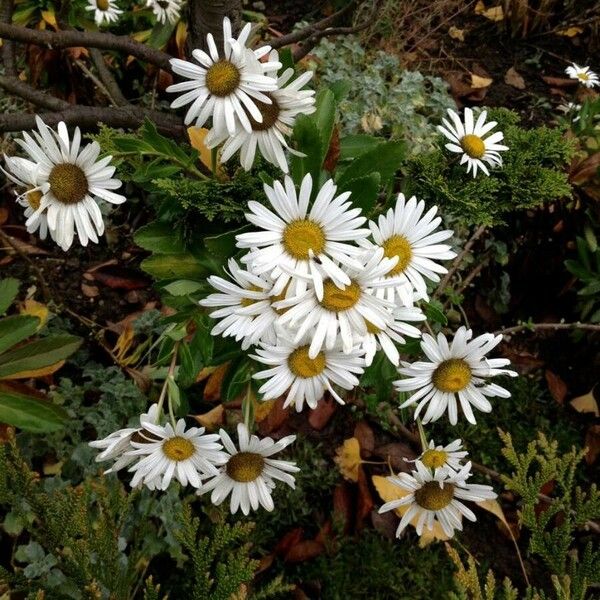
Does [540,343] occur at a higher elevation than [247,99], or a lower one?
higher

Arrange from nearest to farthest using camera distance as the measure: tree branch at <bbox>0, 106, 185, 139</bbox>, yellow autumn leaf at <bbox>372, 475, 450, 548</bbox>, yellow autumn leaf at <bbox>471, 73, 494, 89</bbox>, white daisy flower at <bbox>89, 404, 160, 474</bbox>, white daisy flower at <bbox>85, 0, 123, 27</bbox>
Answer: white daisy flower at <bbox>89, 404, 160, 474</bbox>, tree branch at <bbox>0, 106, 185, 139</bbox>, yellow autumn leaf at <bbox>372, 475, 450, 548</bbox>, white daisy flower at <bbox>85, 0, 123, 27</bbox>, yellow autumn leaf at <bbox>471, 73, 494, 89</bbox>

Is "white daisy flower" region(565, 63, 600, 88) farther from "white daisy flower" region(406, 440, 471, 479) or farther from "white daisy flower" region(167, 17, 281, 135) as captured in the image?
"white daisy flower" region(167, 17, 281, 135)

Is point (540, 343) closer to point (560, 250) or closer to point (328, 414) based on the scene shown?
point (560, 250)

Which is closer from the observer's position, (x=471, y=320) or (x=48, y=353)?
(x=48, y=353)

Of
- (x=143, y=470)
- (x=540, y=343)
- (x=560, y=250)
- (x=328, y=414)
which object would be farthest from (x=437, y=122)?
(x=143, y=470)

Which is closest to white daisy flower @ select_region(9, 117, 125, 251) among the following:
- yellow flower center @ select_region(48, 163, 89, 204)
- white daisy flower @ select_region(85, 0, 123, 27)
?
yellow flower center @ select_region(48, 163, 89, 204)

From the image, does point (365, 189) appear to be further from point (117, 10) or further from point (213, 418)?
point (117, 10)

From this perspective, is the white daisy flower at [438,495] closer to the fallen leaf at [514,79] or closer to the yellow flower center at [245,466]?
the yellow flower center at [245,466]

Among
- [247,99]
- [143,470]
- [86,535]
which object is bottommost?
[86,535]
